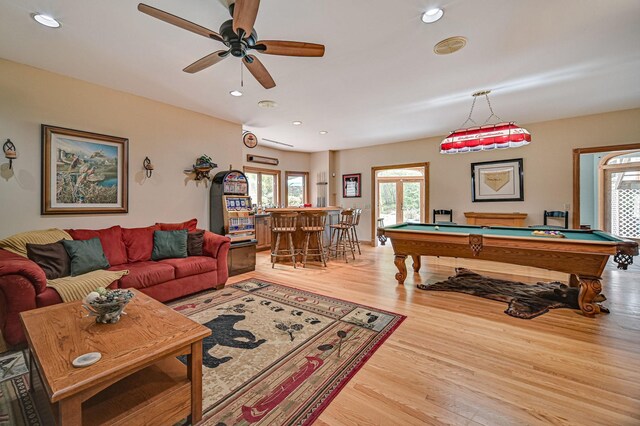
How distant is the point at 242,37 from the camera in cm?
202

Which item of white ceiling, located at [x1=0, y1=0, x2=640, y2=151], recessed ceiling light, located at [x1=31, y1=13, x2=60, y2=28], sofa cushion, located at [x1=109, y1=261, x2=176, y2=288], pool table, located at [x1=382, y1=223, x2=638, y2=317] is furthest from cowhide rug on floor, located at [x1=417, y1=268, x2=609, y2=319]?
recessed ceiling light, located at [x1=31, y1=13, x2=60, y2=28]

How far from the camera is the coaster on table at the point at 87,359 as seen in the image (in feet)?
4.02

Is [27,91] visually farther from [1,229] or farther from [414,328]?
[414,328]

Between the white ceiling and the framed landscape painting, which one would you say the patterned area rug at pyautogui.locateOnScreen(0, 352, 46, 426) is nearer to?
the framed landscape painting

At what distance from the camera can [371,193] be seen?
291 inches

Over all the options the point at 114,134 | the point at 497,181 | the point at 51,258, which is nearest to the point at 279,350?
the point at 51,258

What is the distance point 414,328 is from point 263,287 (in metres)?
2.11

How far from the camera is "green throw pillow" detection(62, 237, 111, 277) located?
278 cm

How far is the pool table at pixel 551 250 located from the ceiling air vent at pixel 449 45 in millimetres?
2061

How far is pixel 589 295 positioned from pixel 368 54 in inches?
136

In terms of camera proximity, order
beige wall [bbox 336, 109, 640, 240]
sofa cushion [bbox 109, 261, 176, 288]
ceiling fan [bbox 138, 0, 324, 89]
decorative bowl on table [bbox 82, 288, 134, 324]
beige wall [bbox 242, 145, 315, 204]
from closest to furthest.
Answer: decorative bowl on table [bbox 82, 288, 134, 324] < ceiling fan [bbox 138, 0, 324, 89] < sofa cushion [bbox 109, 261, 176, 288] < beige wall [bbox 336, 109, 640, 240] < beige wall [bbox 242, 145, 315, 204]

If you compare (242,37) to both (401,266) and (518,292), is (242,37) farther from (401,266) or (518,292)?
(518,292)

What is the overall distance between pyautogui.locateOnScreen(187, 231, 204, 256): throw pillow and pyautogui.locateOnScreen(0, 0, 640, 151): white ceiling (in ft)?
6.66

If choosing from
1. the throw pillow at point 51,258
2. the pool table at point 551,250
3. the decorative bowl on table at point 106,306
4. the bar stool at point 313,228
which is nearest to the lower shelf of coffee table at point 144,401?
the decorative bowl on table at point 106,306
